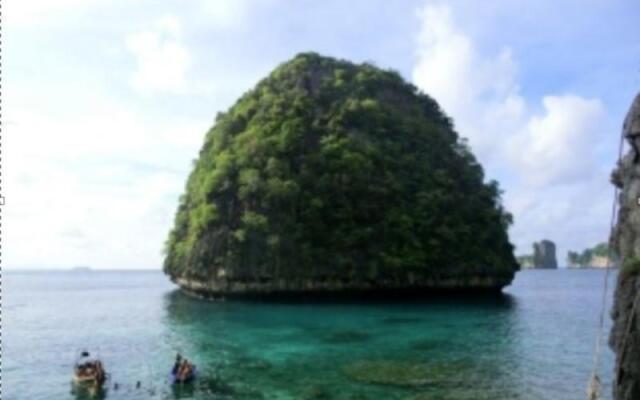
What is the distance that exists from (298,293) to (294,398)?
51.9 m

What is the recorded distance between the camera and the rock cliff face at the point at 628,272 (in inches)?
711

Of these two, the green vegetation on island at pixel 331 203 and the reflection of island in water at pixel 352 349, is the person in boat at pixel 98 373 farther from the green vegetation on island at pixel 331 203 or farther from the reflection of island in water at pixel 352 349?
the green vegetation on island at pixel 331 203

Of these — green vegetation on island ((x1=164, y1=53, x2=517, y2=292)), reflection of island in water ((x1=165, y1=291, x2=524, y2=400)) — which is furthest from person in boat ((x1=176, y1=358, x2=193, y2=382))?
green vegetation on island ((x1=164, y1=53, x2=517, y2=292))

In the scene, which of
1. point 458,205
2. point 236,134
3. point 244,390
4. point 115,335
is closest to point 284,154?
point 236,134

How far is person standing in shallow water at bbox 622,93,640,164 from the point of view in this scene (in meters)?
20.0

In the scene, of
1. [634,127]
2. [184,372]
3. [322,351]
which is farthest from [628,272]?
[322,351]

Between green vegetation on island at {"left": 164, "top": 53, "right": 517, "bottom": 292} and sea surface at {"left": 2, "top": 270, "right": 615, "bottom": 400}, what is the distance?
28.7 feet

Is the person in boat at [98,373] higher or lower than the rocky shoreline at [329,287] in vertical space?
lower

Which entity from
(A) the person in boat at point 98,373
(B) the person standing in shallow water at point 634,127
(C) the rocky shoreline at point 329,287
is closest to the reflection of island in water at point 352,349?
(A) the person in boat at point 98,373

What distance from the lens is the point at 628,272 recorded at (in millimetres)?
Result: 19156

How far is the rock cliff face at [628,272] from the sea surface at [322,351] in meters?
10.7

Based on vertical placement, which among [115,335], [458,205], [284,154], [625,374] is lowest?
[115,335]

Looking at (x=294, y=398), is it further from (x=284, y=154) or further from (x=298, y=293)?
(x=284, y=154)

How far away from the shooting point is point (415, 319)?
194 ft
